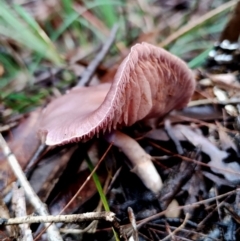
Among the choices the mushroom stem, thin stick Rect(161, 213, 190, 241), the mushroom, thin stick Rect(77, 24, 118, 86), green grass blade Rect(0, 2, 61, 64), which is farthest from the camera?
green grass blade Rect(0, 2, 61, 64)

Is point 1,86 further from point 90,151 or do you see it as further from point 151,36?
point 90,151

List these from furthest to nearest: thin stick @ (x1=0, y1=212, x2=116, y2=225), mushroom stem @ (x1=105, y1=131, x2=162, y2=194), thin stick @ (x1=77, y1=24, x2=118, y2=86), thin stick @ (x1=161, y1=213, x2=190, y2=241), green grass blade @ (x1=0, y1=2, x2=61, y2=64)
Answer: green grass blade @ (x1=0, y1=2, x2=61, y2=64) → thin stick @ (x1=77, y1=24, x2=118, y2=86) → mushroom stem @ (x1=105, y1=131, x2=162, y2=194) → thin stick @ (x1=161, y1=213, x2=190, y2=241) → thin stick @ (x1=0, y1=212, x2=116, y2=225)

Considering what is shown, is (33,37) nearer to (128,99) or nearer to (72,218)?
(128,99)

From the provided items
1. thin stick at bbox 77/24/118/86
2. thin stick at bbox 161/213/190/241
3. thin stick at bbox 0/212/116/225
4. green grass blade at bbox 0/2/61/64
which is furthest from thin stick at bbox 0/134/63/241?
green grass blade at bbox 0/2/61/64

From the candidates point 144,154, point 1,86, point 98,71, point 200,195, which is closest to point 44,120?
point 144,154

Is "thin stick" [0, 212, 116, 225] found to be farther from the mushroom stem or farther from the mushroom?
the mushroom stem

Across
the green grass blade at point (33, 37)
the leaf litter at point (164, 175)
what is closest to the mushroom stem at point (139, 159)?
the leaf litter at point (164, 175)
